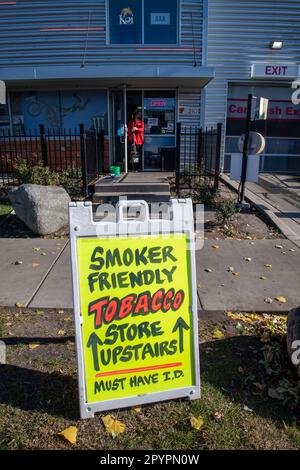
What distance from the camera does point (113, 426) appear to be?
2379 millimetres

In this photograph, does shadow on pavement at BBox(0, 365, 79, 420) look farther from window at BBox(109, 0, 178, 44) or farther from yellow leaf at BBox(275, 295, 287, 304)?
window at BBox(109, 0, 178, 44)

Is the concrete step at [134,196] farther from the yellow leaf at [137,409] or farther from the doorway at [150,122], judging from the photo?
the yellow leaf at [137,409]

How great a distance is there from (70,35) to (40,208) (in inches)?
297

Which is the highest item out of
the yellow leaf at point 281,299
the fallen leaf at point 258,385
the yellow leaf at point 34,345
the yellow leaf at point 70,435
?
the yellow leaf at point 281,299

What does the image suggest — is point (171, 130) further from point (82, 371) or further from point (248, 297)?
point (82, 371)

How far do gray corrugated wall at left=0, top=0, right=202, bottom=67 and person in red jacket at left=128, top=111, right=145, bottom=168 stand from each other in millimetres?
1742

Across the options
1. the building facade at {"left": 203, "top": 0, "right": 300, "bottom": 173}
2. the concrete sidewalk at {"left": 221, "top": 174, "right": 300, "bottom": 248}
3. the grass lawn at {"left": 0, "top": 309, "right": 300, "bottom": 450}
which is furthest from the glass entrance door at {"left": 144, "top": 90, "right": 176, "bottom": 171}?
the grass lawn at {"left": 0, "top": 309, "right": 300, "bottom": 450}

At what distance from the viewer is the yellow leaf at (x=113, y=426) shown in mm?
2340

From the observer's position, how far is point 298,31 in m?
11.9

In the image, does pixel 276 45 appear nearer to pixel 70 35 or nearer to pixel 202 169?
pixel 202 169

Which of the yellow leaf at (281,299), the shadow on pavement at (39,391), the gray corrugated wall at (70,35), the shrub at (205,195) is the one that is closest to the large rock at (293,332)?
the yellow leaf at (281,299)

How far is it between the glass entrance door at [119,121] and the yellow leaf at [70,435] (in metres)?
9.40

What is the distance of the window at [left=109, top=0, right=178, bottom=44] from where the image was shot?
11062 millimetres
